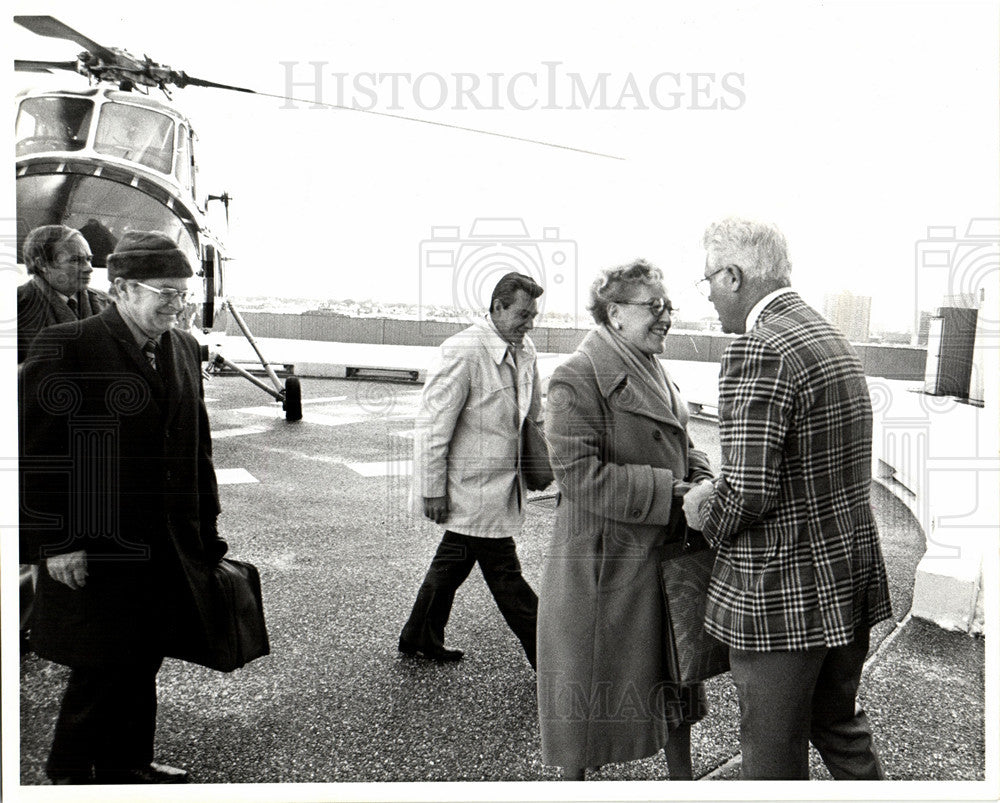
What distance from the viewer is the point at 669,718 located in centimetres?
215

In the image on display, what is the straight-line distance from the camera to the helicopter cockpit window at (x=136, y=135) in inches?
103

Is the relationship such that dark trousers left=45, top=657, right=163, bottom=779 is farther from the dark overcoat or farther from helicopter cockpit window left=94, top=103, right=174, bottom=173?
helicopter cockpit window left=94, top=103, right=174, bottom=173

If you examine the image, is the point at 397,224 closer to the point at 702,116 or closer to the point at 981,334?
the point at 702,116

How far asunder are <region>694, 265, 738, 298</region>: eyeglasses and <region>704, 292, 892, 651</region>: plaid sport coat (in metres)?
0.14

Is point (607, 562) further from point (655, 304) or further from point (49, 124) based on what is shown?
point (49, 124)

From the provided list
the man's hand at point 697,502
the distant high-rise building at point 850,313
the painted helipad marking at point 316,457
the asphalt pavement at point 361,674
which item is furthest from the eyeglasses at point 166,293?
the distant high-rise building at point 850,313

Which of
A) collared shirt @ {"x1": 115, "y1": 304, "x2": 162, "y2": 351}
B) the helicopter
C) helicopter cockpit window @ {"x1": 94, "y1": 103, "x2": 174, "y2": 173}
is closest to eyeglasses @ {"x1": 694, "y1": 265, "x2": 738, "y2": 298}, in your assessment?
the helicopter

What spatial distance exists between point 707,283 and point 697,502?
0.51m

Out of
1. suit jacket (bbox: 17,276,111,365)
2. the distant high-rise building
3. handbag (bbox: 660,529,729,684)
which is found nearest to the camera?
handbag (bbox: 660,529,729,684)

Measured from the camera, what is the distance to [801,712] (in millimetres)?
1811

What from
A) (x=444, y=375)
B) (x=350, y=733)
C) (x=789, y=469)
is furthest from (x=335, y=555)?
(x=789, y=469)

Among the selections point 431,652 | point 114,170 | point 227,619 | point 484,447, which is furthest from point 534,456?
point 114,170

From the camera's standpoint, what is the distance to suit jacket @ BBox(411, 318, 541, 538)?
7.96ft

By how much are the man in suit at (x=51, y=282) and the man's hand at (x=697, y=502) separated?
166 cm
